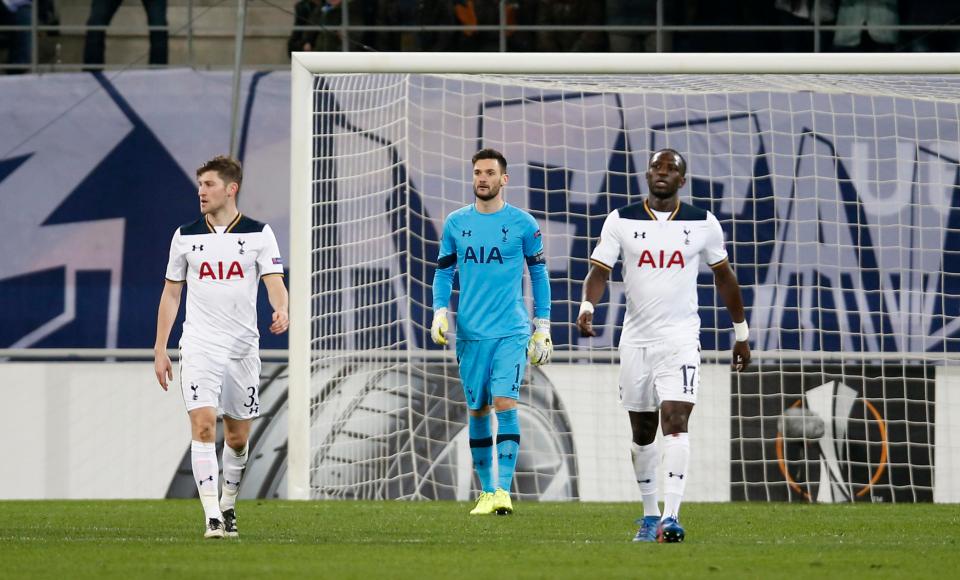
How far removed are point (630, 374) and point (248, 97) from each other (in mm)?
9151

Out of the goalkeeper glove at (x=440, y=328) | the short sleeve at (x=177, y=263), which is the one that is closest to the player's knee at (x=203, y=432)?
the short sleeve at (x=177, y=263)

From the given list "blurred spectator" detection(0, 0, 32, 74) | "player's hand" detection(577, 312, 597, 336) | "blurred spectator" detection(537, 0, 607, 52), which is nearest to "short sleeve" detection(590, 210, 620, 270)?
"player's hand" detection(577, 312, 597, 336)

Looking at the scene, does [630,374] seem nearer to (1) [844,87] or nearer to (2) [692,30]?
(1) [844,87]

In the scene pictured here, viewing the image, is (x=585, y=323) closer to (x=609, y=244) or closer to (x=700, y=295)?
(x=609, y=244)

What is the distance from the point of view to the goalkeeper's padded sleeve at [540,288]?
8.17 meters

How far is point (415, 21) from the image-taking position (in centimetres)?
1575

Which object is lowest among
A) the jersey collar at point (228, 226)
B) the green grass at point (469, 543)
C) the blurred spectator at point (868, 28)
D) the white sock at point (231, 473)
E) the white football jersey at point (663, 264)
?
the green grass at point (469, 543)

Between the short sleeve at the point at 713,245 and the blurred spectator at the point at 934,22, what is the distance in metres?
9.56

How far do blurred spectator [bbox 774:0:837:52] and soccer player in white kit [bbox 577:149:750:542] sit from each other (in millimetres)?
9582

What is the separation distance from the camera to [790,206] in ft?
40.7

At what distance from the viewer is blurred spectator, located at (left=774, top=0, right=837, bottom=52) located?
1556cm

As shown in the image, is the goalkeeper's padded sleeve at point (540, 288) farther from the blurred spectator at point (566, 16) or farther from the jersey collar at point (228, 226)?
the blurred spectator at point (566, 16)

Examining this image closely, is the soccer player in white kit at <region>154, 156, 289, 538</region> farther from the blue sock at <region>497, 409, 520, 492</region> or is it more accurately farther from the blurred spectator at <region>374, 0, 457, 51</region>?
the blurred spectator at <region>374, 0, 457, 51</region>

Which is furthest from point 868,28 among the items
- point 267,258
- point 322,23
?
point 267,258
